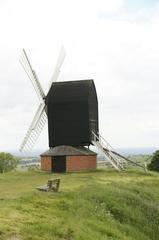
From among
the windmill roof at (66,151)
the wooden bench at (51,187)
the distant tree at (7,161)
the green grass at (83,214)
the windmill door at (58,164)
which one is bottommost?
the green grass at (83,214)

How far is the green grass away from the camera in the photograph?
15.5m

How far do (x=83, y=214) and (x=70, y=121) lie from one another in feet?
79.9

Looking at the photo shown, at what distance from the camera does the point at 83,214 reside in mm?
19344

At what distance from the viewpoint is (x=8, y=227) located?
48.5ft

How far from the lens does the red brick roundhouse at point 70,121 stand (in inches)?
1692

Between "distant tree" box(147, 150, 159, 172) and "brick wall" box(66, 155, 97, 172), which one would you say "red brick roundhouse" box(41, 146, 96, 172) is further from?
"distant tree" box(147, 150, 159, 172)

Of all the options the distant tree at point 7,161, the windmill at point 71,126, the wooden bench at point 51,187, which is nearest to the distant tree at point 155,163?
the windmill at point 71,126

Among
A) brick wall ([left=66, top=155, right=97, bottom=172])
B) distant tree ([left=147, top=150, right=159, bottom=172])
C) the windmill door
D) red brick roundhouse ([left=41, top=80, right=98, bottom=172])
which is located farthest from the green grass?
distant tree ([left=147, top=150, right=159, bottom=172])

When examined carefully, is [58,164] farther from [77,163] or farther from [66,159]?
[77,163]

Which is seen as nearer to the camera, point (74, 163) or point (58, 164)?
point (74, 163)

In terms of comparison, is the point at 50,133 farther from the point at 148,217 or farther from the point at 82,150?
the point at 148,217

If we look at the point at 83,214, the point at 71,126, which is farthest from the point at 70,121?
the point at 83,214

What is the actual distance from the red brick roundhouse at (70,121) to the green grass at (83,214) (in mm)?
13911

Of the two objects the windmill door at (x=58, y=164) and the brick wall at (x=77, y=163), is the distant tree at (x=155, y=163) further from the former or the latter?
the windmill door at (x=58, y=164)
